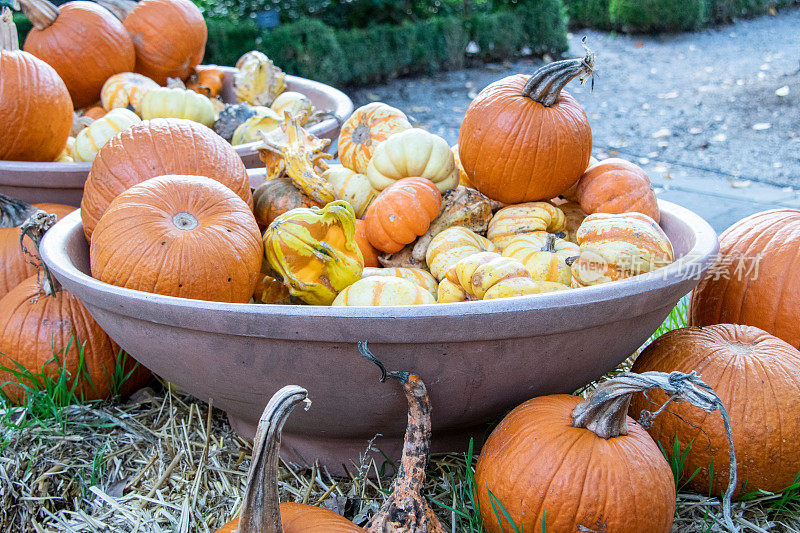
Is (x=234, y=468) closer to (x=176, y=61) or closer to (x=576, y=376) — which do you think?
(x=576, y=376)

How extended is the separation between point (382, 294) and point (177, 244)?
0.56 metres

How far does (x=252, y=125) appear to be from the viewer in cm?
321

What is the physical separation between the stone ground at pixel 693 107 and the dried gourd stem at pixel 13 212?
3742 millimetres

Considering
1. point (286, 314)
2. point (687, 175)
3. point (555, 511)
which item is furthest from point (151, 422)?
point (687, 175)

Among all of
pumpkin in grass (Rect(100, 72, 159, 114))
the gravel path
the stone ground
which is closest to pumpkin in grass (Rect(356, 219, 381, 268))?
pumpkin in grass (Rect(100, 72, 159, 114))

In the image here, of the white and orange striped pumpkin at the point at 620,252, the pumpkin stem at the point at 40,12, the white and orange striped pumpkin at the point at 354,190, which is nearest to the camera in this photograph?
the white and orange striped pumpkin at the point at 620,252

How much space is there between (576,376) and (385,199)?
0.84m

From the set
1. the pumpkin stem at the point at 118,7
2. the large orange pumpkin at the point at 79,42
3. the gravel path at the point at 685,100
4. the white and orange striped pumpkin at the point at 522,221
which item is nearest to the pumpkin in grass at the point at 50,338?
the white and orange striped pumpkin at the point at 522,221

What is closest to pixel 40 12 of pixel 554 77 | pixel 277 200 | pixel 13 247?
pixel 13 247

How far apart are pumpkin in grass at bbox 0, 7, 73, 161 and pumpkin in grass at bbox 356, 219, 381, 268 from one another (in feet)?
4.95

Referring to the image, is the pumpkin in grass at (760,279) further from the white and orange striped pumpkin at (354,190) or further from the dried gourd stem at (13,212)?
the dried gourd stem at (13,212)

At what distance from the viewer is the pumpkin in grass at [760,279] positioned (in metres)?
2.11

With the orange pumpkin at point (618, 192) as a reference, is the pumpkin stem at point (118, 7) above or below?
above

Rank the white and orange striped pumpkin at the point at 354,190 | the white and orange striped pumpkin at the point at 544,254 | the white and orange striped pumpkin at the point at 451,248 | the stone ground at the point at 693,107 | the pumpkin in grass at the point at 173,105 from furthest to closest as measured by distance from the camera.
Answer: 1. the stone ground at the point at 693,107
2. the pumpkin in grass at the point at 173,105
3. the white and orange striped pumpkin at the point at 354,190
4. the white and orange striped pumpkin at the point at 451,248
5. the white and orange striped pumpkin at the point at 544,254
